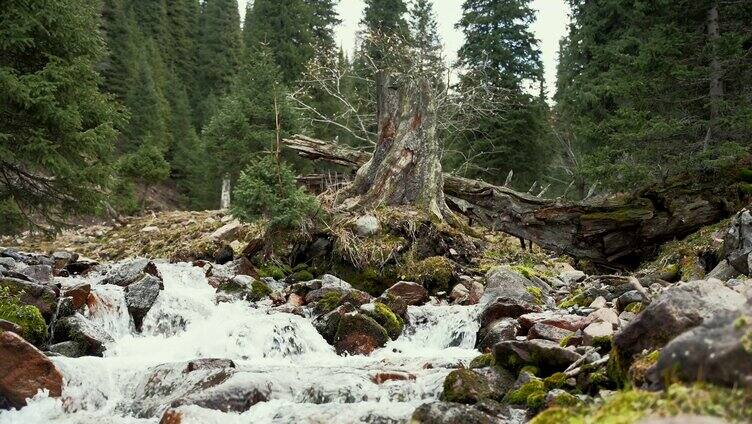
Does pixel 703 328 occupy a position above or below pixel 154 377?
above

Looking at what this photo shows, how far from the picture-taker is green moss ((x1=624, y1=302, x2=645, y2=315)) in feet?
20.7

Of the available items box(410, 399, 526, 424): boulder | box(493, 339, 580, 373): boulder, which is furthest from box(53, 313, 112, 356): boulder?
box(493, 339, 580, 373): boulder

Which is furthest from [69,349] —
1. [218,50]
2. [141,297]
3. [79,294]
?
[218,50]

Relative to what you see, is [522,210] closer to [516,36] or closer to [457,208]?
[457,208]

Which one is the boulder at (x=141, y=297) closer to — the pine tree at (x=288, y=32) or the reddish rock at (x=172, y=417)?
the reddish rock at (x=172, y=417)

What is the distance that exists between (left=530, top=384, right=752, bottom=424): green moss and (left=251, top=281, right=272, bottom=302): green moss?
24.9 feet

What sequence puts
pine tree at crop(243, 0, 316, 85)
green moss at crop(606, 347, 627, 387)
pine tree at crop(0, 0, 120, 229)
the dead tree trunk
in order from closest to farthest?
green moss at crop(606, 347, 627, 387) → pine tree at crop(0, 0, 120, 229) → the dead tree trunk → pine tree at crop(243, 0, 316, 85)

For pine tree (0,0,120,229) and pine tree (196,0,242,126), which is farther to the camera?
pine tree (196,0,242,126)

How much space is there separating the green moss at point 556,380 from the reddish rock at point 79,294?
261 inches

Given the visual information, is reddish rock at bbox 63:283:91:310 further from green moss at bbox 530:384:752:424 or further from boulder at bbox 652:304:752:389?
boulder at bbox 652:304:752:389

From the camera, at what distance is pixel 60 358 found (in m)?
6.38

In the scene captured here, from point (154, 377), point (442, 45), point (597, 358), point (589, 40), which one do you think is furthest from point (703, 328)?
point (589, 40)

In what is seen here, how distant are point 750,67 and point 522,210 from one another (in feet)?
20.6

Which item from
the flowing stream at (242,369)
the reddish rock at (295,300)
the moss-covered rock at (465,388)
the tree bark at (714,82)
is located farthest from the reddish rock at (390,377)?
the tree bark at (714,82)
